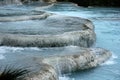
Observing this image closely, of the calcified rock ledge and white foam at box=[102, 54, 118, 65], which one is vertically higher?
the calcified rock ledge

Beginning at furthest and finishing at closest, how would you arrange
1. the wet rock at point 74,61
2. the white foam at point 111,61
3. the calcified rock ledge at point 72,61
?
1. the white foam at point 111,61
2. the wet rock at point 74,61
3. the calcified rock ledge at point 72,61

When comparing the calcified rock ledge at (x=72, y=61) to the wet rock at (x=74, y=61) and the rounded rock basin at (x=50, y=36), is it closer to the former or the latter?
the wet rock at (x=74, y=61)

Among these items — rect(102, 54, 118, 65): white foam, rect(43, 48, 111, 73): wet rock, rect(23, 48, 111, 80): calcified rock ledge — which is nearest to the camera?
rect(23, 48, 111, 80): calcified rock ledge

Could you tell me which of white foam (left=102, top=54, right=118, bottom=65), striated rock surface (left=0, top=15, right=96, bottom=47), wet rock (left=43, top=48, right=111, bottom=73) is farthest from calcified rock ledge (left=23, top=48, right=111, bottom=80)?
striated rock surface (left=0, top=15, right=96, bottom=47)

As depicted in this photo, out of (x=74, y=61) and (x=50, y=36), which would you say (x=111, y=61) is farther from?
(x=50, y=36)

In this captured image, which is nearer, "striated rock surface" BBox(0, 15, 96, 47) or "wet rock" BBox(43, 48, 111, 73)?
"wet rock" BBox(43, 48, 111, 73)

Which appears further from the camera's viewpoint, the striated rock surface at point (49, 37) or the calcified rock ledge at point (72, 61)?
the striated rock surface at point (49, 37)

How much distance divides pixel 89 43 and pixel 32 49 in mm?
3316

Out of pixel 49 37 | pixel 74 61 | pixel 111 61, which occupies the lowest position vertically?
pixel 111 61

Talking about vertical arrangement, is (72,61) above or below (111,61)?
above

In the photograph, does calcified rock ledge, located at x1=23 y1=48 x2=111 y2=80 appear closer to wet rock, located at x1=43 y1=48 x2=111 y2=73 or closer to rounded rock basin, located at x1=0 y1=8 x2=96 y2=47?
wet rock, located at x1=43 y1=48 x2=111 y2=73

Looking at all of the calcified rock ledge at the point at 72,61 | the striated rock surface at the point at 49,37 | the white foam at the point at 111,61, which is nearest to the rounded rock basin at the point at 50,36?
the striated rock surface at the point at 49,37

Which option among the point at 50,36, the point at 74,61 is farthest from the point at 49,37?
the point at 74,61

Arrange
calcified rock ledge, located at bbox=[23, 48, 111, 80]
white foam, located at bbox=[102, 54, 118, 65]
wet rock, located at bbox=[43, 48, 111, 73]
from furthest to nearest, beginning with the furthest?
white foam, located at bbox=[102, 54, 118, 65] → wet rock, located at bbox=[43, 48, 111, 73] → calcified rock ledge, located at bbox=[23, 48, 111, 80]
